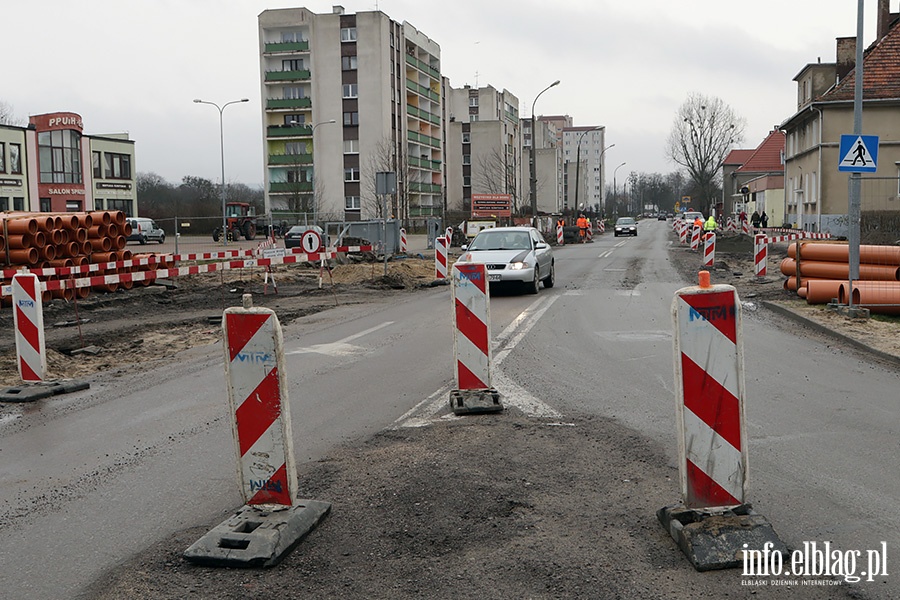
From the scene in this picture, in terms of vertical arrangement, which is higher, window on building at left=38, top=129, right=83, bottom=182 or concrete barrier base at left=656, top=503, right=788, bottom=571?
window on building at left=38, top=129, right=83, bottom=182

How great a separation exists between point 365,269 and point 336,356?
15.6 metres

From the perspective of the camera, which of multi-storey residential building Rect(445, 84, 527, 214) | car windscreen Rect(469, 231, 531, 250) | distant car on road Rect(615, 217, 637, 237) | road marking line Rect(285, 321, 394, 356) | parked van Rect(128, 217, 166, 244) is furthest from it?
multi-storey residential building Rect(445, 84, 527, 214)

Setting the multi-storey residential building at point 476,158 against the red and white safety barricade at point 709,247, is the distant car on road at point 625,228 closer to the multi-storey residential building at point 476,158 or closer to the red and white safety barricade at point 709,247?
the multi-storey residential building at point 476,158

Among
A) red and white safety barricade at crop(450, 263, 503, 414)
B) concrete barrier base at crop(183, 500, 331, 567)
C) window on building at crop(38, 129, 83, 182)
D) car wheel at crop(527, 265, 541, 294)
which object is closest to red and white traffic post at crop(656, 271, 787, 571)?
concrete barrier base at crop(183, 500, 331, 567)

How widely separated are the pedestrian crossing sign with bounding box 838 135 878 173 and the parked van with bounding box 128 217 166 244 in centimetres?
4588

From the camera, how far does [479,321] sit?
8.20 m

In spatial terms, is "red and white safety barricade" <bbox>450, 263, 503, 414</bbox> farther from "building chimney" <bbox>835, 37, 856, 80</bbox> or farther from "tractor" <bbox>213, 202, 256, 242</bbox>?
"tractor" <bbox>213, 202, 256, 242</bbox>

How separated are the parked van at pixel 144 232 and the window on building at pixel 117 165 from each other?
50.8 feet

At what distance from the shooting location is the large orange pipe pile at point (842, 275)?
1466 centimetres

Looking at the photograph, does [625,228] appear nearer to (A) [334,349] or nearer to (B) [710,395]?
(A) [334,349]

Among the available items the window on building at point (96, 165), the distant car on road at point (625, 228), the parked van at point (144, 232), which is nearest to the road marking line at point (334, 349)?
the parked van at point (144, 232)

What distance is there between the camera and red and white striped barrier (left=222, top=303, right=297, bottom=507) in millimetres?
4941

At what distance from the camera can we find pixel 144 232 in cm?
5375

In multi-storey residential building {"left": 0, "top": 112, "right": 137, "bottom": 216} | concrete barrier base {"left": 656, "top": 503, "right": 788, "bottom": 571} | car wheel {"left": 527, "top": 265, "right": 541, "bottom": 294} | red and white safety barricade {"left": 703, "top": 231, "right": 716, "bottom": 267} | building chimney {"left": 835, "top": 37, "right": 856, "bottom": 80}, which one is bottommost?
concrete barrier base {"left": 656, "top": 503, "right": 788, "bottom": 571}
